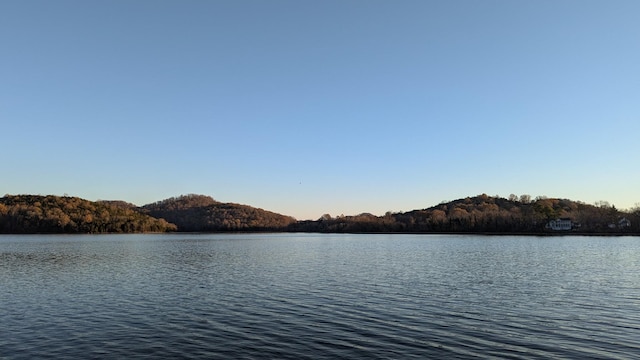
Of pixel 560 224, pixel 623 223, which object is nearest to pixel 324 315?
pixel 560 224

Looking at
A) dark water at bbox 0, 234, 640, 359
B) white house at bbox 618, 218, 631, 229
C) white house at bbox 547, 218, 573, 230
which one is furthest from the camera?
white house at bbox 547, 218, 573, 230

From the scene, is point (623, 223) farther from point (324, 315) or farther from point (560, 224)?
point (324, 315)

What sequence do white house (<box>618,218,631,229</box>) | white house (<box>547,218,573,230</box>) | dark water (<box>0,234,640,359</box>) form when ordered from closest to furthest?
1. dark water (<box>0,234,640,359</box>)
2. white house (<box>618,218,631,229</box>)
3. white house (<box>547,218,573,230</box>)

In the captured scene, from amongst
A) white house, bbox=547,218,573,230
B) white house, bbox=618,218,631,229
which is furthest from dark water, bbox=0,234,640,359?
white house, bbox=547,218,573,230

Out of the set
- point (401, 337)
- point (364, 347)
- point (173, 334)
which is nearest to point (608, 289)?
point (401, 337)

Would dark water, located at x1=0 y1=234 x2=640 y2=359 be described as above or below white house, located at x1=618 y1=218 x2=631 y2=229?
below

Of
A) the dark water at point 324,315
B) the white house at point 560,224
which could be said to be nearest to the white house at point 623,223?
the white house at point 560,224

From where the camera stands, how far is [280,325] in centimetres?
2384

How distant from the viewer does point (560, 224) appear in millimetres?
194625

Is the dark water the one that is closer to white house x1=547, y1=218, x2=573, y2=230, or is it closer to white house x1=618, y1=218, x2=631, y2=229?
white house x1=618, y1=218, x2=631, y2=229

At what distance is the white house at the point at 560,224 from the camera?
194 metres

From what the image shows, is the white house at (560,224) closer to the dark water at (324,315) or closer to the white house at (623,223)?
the white house at (623,223)

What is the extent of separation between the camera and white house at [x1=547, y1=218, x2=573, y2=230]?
19388 cm

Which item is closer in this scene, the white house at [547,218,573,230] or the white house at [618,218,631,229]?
the white house at [618,218,631,229]
